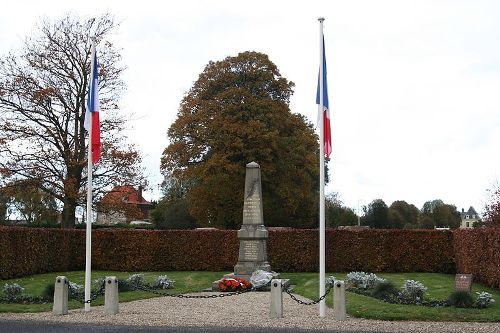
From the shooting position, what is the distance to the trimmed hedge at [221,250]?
28017 millimetres

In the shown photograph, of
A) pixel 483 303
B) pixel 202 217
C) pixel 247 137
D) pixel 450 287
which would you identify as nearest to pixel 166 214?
pixel 202 217

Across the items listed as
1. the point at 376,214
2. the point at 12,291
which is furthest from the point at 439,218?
the point at 12,291

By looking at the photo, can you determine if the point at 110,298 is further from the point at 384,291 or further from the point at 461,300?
the point at 461,300

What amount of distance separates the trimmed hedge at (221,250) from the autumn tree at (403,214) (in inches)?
2635

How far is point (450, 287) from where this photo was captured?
21219 millimetres

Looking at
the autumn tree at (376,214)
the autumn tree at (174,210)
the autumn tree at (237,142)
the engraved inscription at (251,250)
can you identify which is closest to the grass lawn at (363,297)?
the engraved inscription at (251,250)

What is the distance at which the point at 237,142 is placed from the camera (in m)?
39.5

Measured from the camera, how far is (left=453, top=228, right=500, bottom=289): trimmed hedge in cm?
2028

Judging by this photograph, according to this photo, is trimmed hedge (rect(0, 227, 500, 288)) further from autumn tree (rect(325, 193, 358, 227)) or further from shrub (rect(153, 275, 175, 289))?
autumn tree (rect(325, 193, 358, 227))

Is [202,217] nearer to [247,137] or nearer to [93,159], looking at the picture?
[247,137]

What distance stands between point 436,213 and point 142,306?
8852 centimetres

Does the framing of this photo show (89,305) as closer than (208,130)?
Yes

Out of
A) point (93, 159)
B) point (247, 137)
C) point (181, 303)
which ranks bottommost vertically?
point (181, 303)

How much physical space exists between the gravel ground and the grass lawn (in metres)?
0.51
